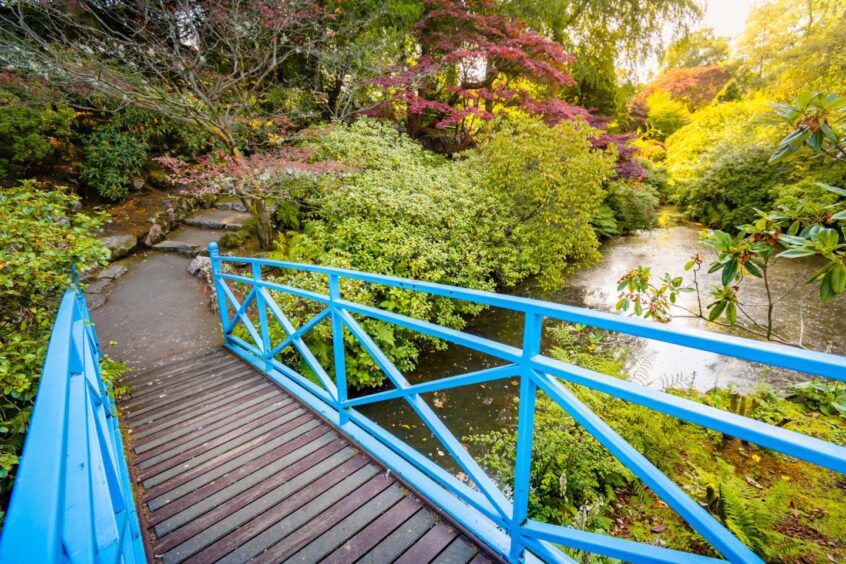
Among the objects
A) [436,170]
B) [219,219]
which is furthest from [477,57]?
[219,219]

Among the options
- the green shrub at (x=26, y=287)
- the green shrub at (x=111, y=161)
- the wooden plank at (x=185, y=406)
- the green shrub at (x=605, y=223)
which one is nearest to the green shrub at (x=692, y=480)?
the wooden plank at (x=185, y=406)

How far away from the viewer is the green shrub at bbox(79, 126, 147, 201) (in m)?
7.64

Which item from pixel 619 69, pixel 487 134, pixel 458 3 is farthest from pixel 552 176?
pixel 619 69

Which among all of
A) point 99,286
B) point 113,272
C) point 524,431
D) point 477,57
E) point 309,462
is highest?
point 477,57

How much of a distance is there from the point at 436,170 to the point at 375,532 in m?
6.74

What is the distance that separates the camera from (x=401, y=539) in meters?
1.82

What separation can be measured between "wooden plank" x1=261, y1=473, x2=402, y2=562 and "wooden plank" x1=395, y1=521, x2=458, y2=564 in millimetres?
273

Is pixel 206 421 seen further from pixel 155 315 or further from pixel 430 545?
pixel 155 315

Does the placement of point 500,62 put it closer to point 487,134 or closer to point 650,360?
point 487,134

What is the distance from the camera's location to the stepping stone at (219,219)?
7538mm

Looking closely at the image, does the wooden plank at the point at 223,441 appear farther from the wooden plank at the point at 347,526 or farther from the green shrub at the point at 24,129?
the green shrub at the point at 24,129

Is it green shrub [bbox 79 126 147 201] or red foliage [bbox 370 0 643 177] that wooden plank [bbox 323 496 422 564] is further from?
green shrub [bbox 79 126 147 201]

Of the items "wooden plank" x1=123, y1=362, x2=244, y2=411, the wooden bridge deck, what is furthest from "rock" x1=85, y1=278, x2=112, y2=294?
the wooden bridge deck

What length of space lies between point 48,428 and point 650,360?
6995 millimetres
